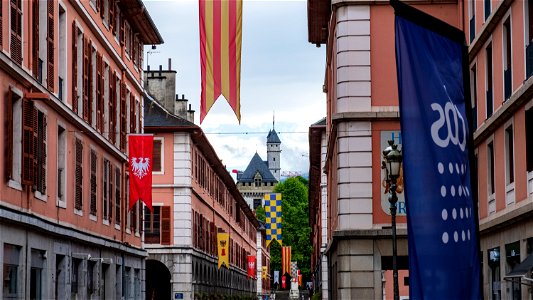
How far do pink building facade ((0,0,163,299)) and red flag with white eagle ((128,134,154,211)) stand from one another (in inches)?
49.1

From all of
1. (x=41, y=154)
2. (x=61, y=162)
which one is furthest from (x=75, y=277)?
(x=41, y=154)

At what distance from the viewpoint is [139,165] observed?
126 feet

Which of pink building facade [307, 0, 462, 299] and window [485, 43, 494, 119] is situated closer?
window [485, 43, 494, 119]

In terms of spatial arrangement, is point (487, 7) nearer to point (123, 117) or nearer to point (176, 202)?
point (123, 117)

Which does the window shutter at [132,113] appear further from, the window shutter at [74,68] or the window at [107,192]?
the window shutter at [74,68]

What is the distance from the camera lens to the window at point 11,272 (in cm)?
2586

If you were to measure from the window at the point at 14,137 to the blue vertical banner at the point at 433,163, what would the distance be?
60.1ft

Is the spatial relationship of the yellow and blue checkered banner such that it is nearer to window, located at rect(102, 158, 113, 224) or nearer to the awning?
window, located at rect(102, 158, 113, 224)

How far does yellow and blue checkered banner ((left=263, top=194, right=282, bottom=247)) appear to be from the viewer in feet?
301

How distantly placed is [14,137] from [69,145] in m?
7.24

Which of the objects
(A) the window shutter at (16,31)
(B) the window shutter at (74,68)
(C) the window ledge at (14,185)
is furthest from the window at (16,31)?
(B) the window shutter at (74,68)

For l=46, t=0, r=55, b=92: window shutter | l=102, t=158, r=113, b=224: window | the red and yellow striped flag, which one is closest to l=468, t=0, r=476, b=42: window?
the red and yellow striped flag

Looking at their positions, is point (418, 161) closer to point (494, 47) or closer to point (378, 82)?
point (494, 47)

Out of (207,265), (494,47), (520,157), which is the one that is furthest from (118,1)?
(207,265)
